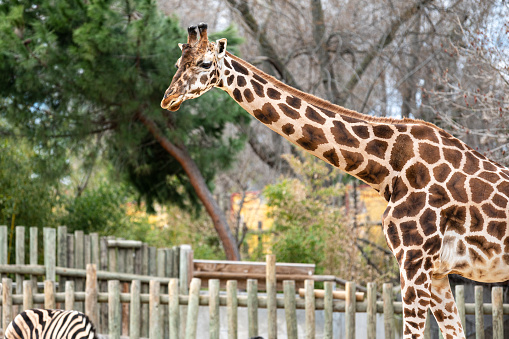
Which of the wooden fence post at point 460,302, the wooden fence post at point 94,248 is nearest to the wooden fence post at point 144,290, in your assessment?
the wooden fence post at point 94,248

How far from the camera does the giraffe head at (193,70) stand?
141 inches

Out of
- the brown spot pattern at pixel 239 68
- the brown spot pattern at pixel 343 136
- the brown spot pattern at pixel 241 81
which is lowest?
the brown spot pattern at pixel 343 136

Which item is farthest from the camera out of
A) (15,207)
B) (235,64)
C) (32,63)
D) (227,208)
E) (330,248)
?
(227,208)

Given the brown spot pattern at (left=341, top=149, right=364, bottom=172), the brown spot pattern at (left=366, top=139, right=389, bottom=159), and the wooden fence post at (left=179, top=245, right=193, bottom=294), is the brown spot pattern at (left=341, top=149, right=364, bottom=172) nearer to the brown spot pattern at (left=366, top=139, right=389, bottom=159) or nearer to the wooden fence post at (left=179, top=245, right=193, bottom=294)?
the brown spot pattern at (left=366, top=139, right=389, bottom=159)

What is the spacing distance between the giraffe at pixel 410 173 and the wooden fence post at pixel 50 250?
3833 millimetres

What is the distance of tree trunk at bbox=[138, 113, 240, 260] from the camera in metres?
9.16

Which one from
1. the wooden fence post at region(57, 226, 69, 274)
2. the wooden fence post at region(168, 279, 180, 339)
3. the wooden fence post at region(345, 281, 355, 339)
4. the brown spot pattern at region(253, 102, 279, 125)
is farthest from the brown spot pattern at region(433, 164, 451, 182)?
the wooden fence post at region(57, 226, 69, 274)

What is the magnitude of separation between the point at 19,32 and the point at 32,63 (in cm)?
73

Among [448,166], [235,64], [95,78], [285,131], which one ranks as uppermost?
[95,78]

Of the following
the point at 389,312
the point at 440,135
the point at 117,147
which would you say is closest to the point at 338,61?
the point at 117,147

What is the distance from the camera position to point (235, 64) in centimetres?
388

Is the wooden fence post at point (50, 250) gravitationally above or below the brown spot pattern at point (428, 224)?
below

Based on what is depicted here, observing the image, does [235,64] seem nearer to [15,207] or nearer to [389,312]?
[389,312]

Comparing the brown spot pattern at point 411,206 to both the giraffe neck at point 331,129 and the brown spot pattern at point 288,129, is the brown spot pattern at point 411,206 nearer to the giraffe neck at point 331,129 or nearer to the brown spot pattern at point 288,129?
the giraffe neck at point 331,129
